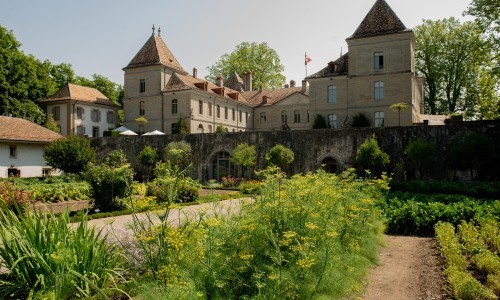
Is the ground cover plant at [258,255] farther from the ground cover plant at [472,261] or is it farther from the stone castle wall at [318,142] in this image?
the stone castle wall at [318,142]

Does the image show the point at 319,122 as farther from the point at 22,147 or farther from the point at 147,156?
the point at 22,147

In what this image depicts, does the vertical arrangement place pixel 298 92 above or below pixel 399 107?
above

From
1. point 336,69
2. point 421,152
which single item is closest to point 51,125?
point 336,69

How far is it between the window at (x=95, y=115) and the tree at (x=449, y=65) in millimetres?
35560

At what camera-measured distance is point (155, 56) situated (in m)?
39.4

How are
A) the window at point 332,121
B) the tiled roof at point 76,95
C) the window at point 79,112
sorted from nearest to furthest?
1. the window at point 332,121
2. the tiled roof at point 76,95
3. the window at point 79,112

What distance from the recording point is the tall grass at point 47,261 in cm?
495

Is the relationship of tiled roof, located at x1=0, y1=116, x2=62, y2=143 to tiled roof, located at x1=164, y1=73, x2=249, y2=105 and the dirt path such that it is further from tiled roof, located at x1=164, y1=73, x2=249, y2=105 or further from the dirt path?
the dirt path

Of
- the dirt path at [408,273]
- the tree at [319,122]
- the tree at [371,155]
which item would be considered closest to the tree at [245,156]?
the tree at [371,155]

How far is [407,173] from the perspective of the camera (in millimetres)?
23906

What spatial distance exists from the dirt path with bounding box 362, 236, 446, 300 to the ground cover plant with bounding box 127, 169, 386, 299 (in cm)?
43

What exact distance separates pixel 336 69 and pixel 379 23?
5.02 m

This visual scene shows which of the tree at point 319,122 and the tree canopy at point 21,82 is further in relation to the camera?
the tree canopy at point 21,82

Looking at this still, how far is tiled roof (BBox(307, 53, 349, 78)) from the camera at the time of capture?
111 feet
